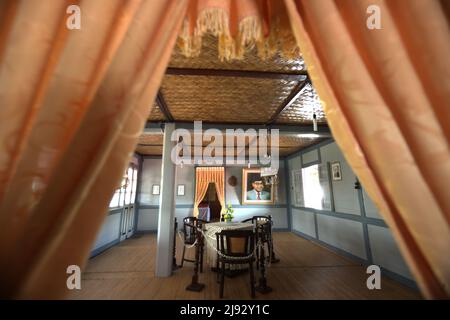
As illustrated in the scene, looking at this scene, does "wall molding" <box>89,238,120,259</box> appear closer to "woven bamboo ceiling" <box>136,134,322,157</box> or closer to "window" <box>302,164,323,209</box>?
"woven bamboo ceiling" <box>136,134,322,157</box>

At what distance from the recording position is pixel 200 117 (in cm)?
317

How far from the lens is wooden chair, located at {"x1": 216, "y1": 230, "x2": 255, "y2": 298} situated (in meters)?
2.39

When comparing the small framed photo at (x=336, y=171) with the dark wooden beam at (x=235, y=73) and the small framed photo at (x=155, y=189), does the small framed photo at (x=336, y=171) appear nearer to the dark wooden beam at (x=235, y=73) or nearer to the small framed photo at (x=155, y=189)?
the dark wooden beam at (x=235, y=73)

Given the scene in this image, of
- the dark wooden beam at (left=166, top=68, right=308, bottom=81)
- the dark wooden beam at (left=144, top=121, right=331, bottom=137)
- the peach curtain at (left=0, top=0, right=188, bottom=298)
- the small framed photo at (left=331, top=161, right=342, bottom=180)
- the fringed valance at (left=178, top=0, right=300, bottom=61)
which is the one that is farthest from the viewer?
the small framed photo at (left=331, top=161, right=342, bottom=180)

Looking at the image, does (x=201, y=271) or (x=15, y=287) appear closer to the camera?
(x=15, y=287)

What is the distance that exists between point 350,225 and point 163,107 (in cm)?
414

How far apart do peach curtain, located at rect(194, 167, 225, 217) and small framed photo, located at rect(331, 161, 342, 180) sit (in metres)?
3.27

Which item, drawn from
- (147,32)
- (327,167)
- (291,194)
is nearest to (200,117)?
(147,32)

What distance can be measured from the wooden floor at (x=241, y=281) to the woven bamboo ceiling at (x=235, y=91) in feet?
7.85

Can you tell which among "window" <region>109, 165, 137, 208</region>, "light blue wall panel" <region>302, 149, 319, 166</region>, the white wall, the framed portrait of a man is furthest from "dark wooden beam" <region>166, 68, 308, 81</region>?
the framed portrait of a man

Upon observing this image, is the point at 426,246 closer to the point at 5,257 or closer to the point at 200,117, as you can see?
the point at 5,257

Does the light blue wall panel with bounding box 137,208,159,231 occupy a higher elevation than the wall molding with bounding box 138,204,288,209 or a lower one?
lower
